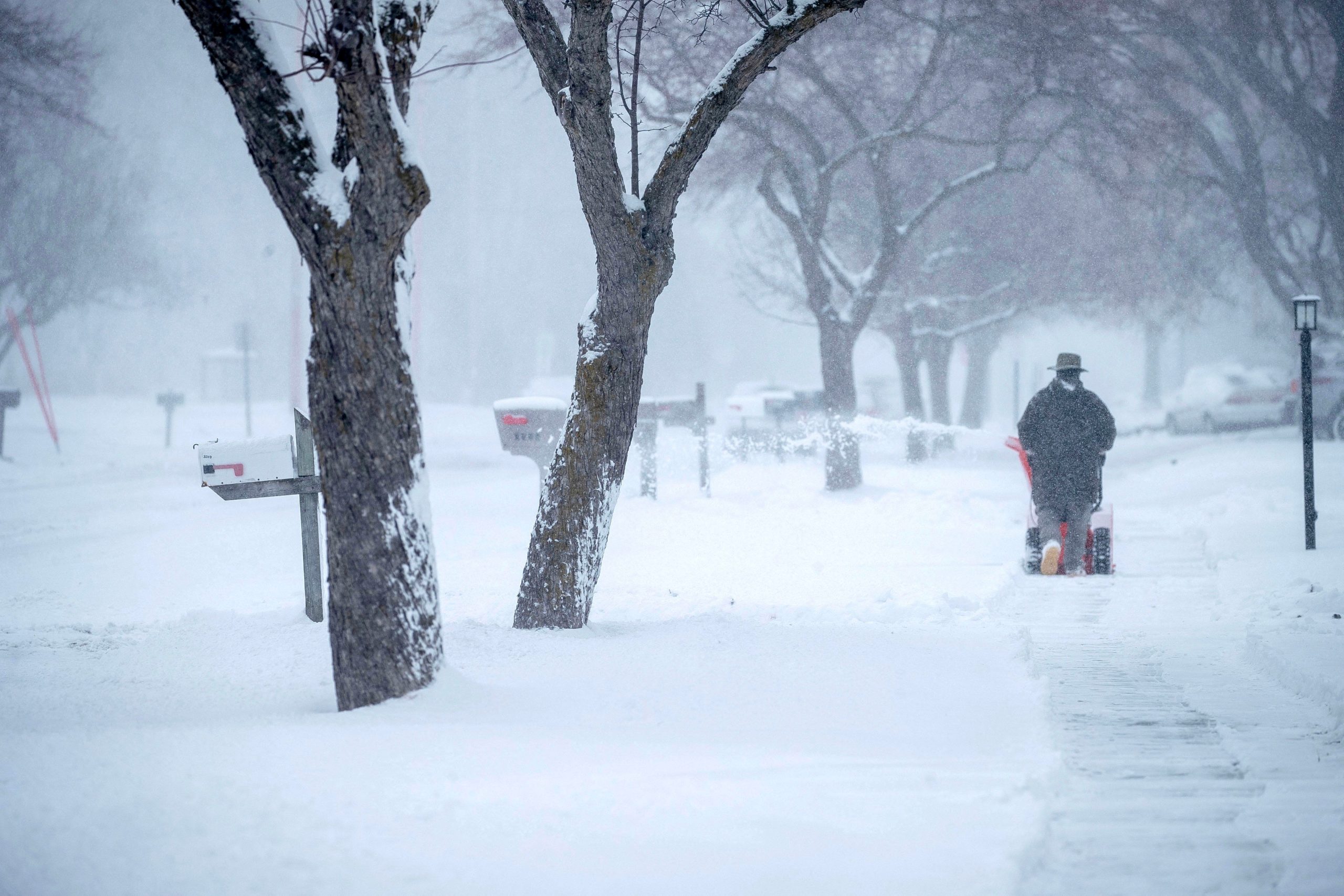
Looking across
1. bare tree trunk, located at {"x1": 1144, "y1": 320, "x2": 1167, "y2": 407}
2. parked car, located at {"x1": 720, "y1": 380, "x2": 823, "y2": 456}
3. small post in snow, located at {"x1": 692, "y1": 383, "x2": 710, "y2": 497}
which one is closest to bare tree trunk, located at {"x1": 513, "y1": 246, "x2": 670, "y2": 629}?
small post in snow, located at {"x1": 692, "y1": 383, "x2": 710, "y2": 497}

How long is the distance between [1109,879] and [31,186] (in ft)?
116

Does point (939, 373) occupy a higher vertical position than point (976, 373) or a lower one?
lower

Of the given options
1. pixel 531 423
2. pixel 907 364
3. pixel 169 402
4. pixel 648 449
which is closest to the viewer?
pixel 531 423

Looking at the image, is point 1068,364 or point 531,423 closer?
point 1068,364

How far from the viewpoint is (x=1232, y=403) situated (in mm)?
26594

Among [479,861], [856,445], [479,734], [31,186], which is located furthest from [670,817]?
[31,186]

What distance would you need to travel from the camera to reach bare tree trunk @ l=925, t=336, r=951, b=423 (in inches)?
1026

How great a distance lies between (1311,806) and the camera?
12.4 feet

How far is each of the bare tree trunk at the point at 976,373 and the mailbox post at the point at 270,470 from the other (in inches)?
925

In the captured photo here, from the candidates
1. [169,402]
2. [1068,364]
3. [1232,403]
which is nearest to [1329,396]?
[1232,403]

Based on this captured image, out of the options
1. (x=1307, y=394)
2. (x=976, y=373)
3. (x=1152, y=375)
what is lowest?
(x=1307, y=394)

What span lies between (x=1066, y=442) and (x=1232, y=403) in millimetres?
20931

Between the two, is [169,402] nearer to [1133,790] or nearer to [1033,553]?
[1033,553]

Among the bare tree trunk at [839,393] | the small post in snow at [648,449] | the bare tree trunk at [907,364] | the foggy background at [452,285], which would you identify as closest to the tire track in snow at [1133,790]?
the small post in snow at [648,449]
